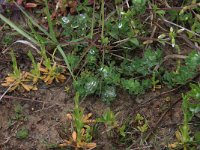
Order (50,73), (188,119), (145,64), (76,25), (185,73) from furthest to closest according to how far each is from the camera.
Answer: (76,25) → (50,73) → (145,64) → (185,73) → (188,119)

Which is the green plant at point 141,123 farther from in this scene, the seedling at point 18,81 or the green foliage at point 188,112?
the seedling at point 18,81

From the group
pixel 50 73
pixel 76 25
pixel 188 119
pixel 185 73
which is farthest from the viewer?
pixel 76 25

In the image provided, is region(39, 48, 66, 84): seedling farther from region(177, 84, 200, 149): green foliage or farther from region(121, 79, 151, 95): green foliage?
region(177, 84, 200, 149): green foliage

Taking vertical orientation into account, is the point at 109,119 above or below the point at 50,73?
below

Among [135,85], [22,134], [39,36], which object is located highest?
[39,36]

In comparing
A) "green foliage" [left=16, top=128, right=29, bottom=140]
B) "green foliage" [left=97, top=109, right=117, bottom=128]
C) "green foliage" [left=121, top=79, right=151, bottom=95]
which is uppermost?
"green foliage" [left=121, top=79, right=151, bottom=95]

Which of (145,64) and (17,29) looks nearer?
(145,64)

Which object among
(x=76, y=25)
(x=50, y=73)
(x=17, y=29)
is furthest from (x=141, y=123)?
(x=17, y=29)

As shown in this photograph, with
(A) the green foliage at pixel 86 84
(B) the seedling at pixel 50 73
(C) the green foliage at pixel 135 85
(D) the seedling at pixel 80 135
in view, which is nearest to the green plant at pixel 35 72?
(B) the seedling at pixel 50 73

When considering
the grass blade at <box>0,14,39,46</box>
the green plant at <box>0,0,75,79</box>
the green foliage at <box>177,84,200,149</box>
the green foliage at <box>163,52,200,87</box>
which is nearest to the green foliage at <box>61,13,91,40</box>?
the green plant at <box>0,0,75,79</box>

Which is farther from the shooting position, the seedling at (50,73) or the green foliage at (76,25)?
the green foliage at (76,25)

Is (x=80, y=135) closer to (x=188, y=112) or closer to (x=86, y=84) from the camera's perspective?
(x=86, y=84)

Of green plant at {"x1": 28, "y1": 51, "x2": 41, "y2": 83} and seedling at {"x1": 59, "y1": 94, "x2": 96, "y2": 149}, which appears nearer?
seedling at {"x1": 59, "y1": 94, "x2": 96, "y2": 149}
